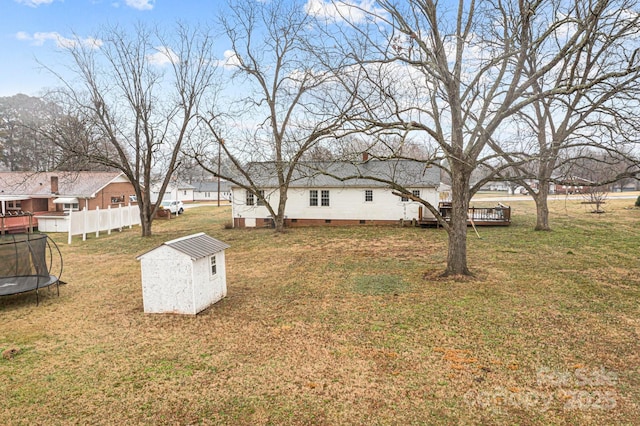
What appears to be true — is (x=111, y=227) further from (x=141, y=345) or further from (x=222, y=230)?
(x=141, y=345)

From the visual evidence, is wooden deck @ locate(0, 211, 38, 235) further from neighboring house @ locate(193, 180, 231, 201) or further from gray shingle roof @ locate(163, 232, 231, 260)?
neighboring house @ locate(193, 180, 231, 201)

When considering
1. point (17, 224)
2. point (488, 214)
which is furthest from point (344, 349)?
point (17, 224)

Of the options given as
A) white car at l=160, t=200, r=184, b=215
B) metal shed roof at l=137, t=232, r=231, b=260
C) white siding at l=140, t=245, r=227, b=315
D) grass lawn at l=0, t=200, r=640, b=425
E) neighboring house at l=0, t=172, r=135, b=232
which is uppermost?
neighboring house at l=0, t=172, r=135, b=232

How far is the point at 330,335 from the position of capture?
643 centimetres

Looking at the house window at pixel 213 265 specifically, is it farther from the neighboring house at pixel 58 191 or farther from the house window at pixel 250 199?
the neighboring house at pixel 58 191

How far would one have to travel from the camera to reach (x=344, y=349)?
5852 millimetres

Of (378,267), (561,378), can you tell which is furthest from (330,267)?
(561,378)

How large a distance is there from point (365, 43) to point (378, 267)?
21.8 feet

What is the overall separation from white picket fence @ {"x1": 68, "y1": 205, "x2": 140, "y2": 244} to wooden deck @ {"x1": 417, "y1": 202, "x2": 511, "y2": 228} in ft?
61.3

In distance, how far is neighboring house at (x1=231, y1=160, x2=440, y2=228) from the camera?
870 inches

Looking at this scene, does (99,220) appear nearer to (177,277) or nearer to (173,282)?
(173,282)

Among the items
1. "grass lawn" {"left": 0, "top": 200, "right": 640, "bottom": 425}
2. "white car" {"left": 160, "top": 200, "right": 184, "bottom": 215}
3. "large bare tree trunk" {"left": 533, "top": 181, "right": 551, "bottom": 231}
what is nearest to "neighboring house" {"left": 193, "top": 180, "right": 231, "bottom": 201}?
"white car" {"left": 160, "top": 200, "right": 184, "bottom": 215}

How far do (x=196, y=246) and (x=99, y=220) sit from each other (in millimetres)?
16507

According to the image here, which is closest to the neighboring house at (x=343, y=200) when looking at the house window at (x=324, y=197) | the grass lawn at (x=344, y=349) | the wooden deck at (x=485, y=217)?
the house window at (x=324, y=197)
